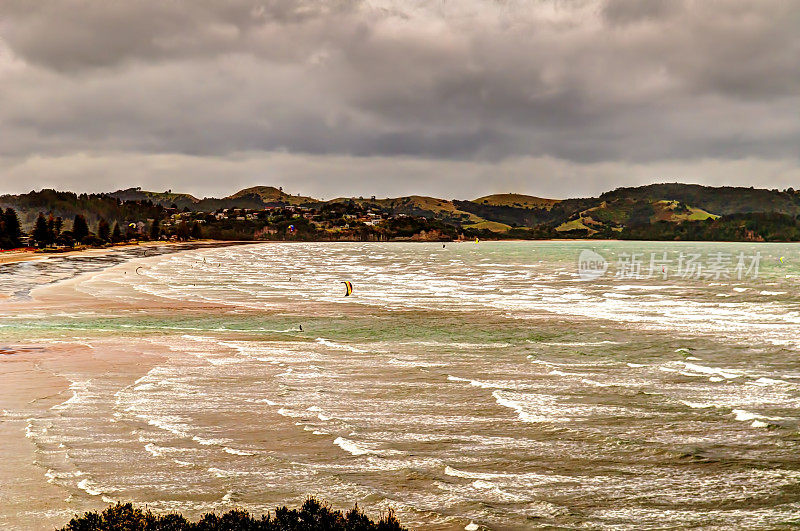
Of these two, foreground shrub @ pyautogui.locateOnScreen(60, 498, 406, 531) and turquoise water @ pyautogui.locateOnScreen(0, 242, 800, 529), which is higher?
foreground shrub @ pyautogui.locateOnScreen(60, 498, 406, 531)

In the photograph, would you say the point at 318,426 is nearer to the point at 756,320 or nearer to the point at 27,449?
the point at 27,449

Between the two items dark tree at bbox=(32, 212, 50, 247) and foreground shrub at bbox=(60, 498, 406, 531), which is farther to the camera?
dark tree at bbox=(32, 212, 50, 247)

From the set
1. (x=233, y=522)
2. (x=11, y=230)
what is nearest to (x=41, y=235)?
(x=11, y=230)

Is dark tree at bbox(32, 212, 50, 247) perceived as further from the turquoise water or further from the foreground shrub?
the foreground shrub

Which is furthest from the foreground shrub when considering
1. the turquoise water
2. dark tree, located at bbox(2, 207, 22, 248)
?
dark tree, located at bbox(2, 207, 22, 248)

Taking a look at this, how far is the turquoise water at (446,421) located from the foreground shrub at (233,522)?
1.71 metres

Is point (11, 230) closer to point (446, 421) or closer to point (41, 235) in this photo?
point (41, 235)

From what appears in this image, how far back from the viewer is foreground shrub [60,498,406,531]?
7.52 m

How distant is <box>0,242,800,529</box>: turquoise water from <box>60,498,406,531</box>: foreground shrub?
171 cm

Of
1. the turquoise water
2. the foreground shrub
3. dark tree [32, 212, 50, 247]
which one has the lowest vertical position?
the turquoise water

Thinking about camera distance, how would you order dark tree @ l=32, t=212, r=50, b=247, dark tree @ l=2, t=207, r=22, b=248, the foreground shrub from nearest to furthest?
the foreground shrub → dark tree @ l=2, t=207, r=22, b=248 → dark tree @ l=32, t=212, r=50, b=247

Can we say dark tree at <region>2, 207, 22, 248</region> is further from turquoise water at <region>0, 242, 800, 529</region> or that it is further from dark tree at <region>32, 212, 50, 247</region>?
turquoise water at <region>0, 242, 800, 529</region>

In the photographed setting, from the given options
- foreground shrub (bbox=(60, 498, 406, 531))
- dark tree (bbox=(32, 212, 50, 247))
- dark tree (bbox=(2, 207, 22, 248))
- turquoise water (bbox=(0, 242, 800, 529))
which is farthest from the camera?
dark tree (bbox=(32, 212, 50, 247))

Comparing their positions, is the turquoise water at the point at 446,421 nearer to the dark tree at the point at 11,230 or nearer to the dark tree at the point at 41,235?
the dark tree at the point at 11,230
